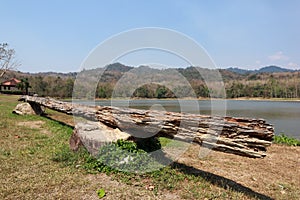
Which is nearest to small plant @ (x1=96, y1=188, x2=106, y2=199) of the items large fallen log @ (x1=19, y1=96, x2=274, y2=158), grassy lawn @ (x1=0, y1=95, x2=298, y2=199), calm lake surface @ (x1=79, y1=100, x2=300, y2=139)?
grassy lawn @ (x1=0, y1=95, x2=298, y2=199)

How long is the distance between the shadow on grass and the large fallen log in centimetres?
90

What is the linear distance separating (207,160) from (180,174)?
1.60 metres

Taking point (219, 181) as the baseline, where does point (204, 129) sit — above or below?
above

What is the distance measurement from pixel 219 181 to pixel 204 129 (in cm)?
125

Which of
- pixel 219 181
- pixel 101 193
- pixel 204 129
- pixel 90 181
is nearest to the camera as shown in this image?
pixel 101 193

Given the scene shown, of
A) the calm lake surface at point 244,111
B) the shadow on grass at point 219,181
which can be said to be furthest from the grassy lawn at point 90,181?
the calm lake surface at point 244,111

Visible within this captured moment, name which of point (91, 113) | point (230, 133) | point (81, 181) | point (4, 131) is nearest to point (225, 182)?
point (230, 133)

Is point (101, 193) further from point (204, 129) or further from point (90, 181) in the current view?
point (204, 129)

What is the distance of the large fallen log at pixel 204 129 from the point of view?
3.20m

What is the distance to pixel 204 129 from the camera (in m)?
3.67

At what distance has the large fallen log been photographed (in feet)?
10.5

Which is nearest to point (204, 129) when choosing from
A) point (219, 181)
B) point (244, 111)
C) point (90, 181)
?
point (219, 181)

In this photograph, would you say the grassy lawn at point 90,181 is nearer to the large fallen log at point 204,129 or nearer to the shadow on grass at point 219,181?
the shadow on grass at point 219,181

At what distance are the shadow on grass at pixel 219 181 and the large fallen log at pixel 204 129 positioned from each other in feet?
2.94
